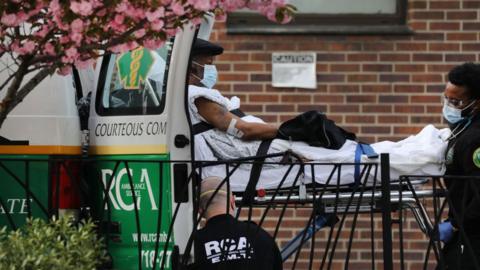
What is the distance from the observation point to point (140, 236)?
5.62 meters

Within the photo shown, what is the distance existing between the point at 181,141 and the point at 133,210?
0.42 metres

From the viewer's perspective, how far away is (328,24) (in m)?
8.88

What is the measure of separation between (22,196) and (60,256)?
1622 millimetres

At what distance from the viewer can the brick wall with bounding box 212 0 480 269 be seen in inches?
343

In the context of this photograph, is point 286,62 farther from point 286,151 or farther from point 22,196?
point 22,196

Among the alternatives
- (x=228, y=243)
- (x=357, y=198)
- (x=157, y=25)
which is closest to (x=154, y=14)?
(x=157, y=25)

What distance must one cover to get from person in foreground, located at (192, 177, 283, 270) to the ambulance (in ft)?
0.61

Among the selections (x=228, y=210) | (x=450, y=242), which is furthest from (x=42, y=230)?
(x=450, y=242)

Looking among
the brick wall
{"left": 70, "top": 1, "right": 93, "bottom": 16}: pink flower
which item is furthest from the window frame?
{"left": 70, "top": 1, "right": 93, "bottom": 16}: pink flower

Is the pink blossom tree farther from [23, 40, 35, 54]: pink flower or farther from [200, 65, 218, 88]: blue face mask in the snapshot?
[200, 65, 218, 88]: blue face mask

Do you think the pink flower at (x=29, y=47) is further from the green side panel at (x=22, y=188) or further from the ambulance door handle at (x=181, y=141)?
the ambulance door handle at (x=181, y=141)

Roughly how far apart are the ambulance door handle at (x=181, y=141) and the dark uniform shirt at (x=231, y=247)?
53 cm

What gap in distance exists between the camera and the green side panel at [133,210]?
228 inches

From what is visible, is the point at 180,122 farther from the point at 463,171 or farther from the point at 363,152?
the point at 463,171
